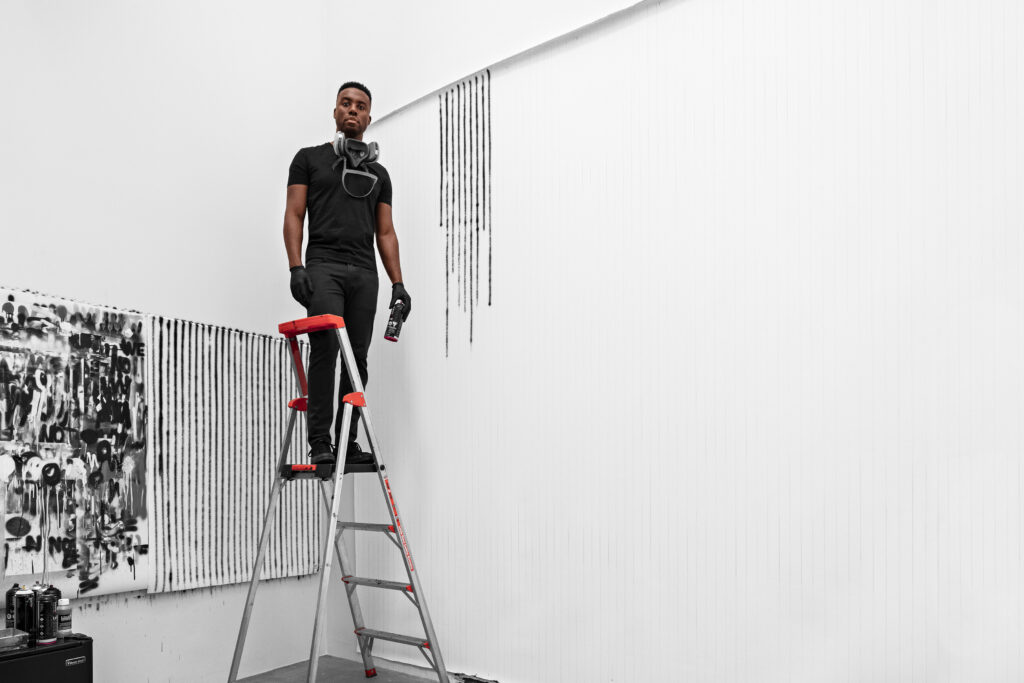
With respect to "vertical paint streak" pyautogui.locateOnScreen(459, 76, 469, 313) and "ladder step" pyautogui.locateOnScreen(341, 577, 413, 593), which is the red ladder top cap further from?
"ladder step" pyautogui.locateOnScreen(341, 577, 413, 593)

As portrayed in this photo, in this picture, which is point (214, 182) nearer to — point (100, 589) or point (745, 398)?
point (100, 589)

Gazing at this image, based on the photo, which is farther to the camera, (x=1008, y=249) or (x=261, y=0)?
(x=261, y=0)

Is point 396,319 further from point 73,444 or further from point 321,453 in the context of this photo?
point 73,444

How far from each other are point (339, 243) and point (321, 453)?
757 mm

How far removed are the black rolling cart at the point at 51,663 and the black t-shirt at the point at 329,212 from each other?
4.64 ft

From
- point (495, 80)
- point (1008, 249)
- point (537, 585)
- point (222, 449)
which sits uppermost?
point (495, 80)

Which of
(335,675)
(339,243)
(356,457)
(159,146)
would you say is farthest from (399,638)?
(159,146)

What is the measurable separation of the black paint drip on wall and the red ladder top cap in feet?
1.67

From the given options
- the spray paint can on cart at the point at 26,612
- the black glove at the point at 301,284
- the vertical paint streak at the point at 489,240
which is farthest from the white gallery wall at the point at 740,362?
the spray paint can on cart at the point at 26,612

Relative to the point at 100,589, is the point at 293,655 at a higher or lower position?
lower

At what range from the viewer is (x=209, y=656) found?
292 centimetres

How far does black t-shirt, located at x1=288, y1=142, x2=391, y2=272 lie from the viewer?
286cm

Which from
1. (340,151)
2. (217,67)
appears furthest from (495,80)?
(217,67)

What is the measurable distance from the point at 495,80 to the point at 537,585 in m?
1.82
